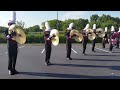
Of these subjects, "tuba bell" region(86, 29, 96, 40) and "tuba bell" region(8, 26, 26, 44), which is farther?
"tuba bell" region(86, 29, 96, 40)

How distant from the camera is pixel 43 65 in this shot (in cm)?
1097

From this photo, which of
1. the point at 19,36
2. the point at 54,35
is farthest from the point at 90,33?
the point at 19,36

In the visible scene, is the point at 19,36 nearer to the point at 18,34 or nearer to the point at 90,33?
the point at 18,34

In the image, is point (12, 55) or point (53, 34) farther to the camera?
point (53, 34)

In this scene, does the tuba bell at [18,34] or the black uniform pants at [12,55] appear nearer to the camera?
the tuba bell at [18,34]

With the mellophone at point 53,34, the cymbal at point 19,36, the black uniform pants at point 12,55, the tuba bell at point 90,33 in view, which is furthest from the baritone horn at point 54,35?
the tuba bell at point 90,33

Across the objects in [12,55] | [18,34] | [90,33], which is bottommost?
[12,55]

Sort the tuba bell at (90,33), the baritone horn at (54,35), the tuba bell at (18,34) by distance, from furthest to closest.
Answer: the tuba bell at (90,33) < the baritone horn at (54,35) < the tuba bell at (18,34)

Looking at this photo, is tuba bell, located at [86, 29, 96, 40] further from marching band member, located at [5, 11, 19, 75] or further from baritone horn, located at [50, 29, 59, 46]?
marching band member, located at [5, 11, 19, 75]

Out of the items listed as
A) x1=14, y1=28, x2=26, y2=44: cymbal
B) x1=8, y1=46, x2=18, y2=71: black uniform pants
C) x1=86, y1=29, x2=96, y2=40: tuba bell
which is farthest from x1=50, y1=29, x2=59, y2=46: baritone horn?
x1=86, y1=29, x2=96, y2=40: tuba bell

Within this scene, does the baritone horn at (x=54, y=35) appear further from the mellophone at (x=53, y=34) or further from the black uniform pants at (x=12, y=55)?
the black uniform pants at (x=12, y=55)

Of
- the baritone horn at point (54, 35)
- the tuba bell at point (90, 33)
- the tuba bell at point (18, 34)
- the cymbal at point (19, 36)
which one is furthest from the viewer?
the tuba bell at point (90, 33)
